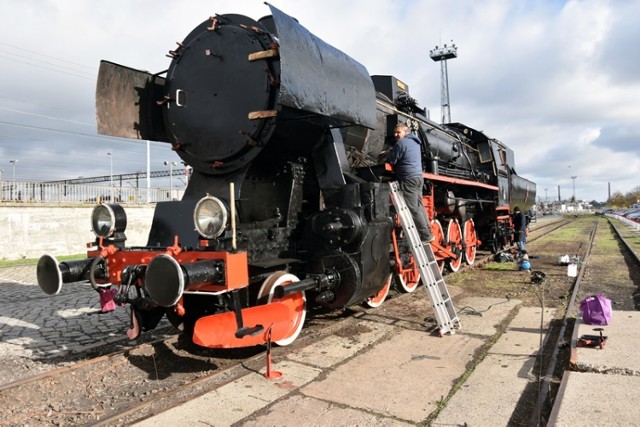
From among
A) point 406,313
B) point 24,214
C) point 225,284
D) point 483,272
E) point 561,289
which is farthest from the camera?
point 24,214

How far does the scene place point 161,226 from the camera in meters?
4.59

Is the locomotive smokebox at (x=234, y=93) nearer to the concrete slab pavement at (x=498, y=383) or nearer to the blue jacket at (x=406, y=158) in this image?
the blue jacket at (x=406, y=158)

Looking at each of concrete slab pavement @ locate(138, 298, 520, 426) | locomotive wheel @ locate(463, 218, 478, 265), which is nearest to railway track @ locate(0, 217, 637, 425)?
concrete slab pavement @ locate(138, 298, 520, 426)

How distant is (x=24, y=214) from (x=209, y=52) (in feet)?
43.8

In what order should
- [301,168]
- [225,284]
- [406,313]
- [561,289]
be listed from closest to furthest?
1. [225,284]
2. [301,168]
3. [406,313]
4. [561,289]

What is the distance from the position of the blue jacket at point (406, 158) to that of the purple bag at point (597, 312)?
241 centimetres

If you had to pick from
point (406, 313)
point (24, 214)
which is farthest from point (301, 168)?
point (24, 214)

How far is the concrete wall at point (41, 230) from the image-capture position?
14406 millimetres

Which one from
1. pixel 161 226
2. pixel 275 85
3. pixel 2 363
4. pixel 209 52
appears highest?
pixel 209 52

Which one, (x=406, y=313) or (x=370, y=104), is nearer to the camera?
(x=370, y=104)

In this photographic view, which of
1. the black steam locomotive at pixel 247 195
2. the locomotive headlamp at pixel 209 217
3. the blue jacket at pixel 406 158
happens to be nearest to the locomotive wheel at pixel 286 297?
the black steam locomotive at pixel 247 195

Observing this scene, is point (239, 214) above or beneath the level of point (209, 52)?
beneath

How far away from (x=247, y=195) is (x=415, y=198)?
234 centimetres

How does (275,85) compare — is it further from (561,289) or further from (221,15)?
(561,289)
